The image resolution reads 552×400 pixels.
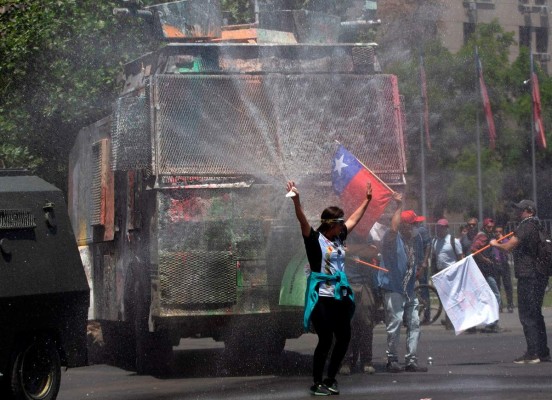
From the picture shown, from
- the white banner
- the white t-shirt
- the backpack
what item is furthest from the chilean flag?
the white t-shirt

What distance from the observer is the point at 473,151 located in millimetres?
40625

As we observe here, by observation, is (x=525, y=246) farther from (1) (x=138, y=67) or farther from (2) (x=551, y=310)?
(2) (x=551, y=310)

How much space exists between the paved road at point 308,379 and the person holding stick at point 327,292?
341 mm

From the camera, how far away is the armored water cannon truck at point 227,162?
451 inches

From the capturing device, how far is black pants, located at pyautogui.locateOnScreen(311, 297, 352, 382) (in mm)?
9648

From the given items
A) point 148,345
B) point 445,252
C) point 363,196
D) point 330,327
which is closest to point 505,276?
point 445,252

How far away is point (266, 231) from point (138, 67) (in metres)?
3.04

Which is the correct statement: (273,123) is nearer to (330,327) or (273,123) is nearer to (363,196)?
(363,196)

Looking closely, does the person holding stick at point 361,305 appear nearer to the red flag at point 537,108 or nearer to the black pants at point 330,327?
the black pants at point 330,327

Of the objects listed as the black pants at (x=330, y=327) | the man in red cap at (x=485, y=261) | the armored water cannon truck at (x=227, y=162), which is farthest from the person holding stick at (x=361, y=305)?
the man in red cap at (x=485, y=261)

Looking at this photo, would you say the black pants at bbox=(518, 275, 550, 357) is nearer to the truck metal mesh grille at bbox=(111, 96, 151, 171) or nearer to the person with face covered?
the truck metal mesh grille at bbox=(111, 96, 151, 171)

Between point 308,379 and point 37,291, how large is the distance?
122 inches

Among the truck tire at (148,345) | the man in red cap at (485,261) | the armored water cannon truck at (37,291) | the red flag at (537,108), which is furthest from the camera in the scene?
the red flag at (537,108)

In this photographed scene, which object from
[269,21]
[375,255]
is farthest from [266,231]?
[269,21]
